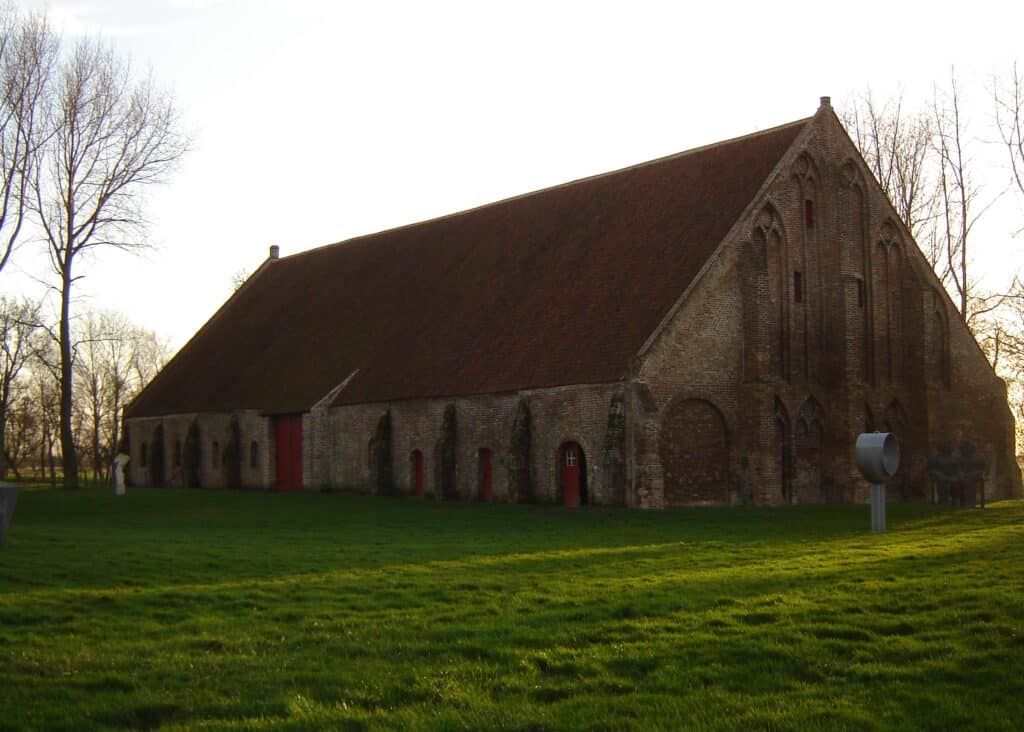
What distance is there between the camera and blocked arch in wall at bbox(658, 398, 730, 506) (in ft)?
106

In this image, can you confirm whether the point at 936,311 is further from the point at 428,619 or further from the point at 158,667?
the point at 158,667

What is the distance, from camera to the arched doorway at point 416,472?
1583 inches

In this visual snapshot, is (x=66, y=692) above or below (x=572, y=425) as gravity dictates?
below

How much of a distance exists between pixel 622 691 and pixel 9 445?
276 feet

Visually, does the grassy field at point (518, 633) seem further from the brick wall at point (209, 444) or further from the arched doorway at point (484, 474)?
the brick wall at point (209, 444)

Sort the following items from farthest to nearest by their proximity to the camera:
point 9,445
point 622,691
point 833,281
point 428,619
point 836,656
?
point 9,445
point 833,281
point 428,619
point 836,656
point 622,691

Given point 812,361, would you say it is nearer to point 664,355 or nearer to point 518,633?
point 664,355

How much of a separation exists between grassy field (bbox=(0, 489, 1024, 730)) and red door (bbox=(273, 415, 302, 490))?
23.1 m

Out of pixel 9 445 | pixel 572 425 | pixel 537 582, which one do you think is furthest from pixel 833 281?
pixel 9 445

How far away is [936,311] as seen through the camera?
38.7 meters

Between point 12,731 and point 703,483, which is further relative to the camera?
point 703,483

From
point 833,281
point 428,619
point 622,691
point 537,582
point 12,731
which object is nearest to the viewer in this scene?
point 12,731

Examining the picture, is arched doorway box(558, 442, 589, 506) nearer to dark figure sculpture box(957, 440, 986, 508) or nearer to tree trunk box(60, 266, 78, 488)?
dark figure sculpture box(957, 440, 986, 508)

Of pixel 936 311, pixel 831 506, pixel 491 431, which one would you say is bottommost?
pixel 831 506
